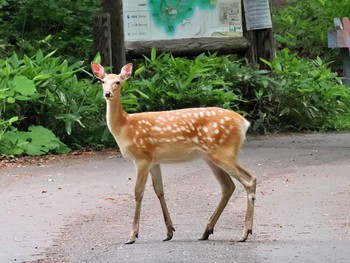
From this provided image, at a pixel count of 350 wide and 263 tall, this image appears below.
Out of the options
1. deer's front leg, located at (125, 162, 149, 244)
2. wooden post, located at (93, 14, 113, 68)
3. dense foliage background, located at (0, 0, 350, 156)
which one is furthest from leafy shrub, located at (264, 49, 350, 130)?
deer's front leg, located at (125, 162, 149, 244)

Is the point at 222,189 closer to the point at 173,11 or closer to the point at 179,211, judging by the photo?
the point at 179,211

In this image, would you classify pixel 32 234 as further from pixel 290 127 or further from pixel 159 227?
pixel 290 127

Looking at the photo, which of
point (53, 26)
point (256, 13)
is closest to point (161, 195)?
point (256, 13)

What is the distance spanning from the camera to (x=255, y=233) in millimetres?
8398

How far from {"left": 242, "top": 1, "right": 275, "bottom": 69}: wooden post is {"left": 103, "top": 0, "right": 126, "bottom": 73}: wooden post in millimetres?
2154

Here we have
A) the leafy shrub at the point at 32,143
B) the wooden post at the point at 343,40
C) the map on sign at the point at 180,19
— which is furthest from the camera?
the wooden post at the point at 343,40

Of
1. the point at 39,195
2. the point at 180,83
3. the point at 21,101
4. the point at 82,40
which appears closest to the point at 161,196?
the point at 39,195

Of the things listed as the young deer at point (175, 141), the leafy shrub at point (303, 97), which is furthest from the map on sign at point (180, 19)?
the young deer at point (175, 141)

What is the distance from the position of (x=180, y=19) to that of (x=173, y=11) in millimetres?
176

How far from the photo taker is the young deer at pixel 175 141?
8.12 metres

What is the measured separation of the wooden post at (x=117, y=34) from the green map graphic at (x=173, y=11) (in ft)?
1.88

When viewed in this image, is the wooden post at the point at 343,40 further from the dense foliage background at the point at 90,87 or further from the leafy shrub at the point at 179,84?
the leafy shrub at the point at 179,84

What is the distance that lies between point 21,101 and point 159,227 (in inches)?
197

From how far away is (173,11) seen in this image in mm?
15289
